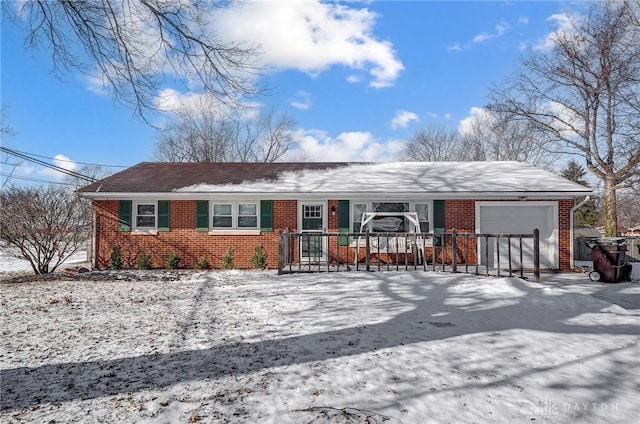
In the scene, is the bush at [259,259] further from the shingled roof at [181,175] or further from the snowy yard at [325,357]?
the snowy yard at [325,357]

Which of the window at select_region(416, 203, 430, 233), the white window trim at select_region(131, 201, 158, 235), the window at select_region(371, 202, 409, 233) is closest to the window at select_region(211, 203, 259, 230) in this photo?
the white window trim at select_region(131, 201, 158, 235)

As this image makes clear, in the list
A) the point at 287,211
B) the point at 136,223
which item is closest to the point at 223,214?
the point at 287,211

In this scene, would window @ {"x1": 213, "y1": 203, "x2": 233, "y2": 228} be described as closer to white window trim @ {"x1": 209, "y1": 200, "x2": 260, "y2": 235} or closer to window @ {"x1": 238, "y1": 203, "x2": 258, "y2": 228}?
white window trim @ {"x1": 209, "y1": 200, "x2": 260, "y2": 235}

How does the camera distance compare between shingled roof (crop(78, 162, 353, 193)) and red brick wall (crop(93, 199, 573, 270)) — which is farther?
shingled roof (crop(78, 162, 353, 193))

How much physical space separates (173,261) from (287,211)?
3853mm

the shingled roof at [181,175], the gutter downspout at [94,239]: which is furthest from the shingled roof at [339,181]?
the gutter downspout at [94,239]

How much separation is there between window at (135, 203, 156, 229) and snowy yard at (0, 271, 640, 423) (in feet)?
17.5

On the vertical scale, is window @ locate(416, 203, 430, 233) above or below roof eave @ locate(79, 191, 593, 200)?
below

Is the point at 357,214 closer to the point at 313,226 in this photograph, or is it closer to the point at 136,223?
the point at 313,226

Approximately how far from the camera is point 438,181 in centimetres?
1311

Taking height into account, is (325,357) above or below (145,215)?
below

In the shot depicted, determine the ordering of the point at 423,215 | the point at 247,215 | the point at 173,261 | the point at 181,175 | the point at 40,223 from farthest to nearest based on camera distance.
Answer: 1. the point at 181,175
2. the point at 247,215
3. the point at 423,215
4. the point at 173,261
5. the point at 40,223

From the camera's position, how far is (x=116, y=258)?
12352mm

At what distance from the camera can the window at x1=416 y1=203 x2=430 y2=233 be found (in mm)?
12391
